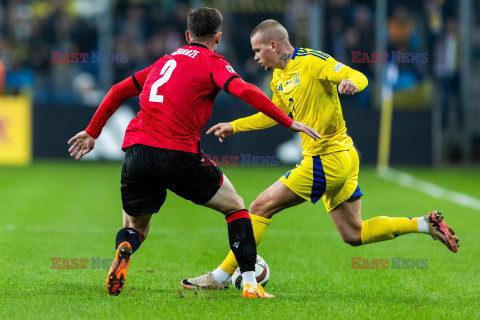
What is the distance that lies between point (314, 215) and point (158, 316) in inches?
262

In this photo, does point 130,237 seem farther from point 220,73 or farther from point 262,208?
point 220,73

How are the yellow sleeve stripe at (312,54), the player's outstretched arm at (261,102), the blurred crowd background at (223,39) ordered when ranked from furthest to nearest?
the blurred crowd background at (223,39)
the yellow sleeve stripe at (312,54)
the player's outstretched arm at (261,102)

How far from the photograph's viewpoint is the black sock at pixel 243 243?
5.90 m

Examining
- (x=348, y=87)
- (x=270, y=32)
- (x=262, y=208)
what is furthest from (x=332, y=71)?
(x=262, y=208)

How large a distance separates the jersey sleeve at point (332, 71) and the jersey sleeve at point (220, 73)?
863mm

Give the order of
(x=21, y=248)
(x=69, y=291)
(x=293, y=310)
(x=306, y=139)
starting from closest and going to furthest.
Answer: (x=293, y=310), (x=69, y=291), (x=306, y=139), (x=21, y=248)

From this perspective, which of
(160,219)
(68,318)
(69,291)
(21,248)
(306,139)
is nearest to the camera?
(68,318)

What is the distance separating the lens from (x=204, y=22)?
19.1ft

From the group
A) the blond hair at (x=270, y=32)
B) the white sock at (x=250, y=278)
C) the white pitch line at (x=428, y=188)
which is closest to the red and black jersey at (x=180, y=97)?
the blond hair at (x=270, y=32)

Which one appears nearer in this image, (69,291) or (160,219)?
(69,291)

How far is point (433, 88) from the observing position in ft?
64.5

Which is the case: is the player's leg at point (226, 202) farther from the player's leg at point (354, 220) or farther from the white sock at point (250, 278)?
the player's leg at point (354, 220)

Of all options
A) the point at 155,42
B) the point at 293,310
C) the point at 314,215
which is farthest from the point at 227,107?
the point at 293,310

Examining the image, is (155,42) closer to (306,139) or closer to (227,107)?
(227,107)
